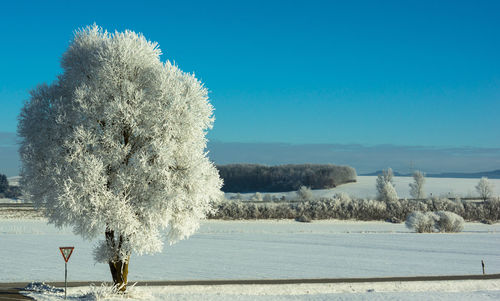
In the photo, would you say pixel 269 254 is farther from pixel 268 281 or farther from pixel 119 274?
pixel 119 274

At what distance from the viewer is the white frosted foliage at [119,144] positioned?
14.5 metres

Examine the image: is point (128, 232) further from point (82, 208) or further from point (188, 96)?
point (188, 96)

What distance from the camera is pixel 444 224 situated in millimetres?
50906

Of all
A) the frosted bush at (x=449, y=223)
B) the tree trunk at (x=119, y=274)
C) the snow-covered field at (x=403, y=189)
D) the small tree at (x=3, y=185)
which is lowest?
the frosted bush at (x=449, y=223)

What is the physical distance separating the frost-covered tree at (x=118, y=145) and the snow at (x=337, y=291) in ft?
12.9

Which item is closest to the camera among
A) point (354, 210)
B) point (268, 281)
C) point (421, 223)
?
point (268, 281)

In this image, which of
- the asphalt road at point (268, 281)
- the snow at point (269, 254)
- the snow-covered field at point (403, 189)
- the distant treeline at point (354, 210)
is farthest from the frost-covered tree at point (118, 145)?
the snow-covered field at point (403, 189)

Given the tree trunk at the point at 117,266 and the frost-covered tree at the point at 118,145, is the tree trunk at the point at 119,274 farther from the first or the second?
the frost-covered tree at the point at 118,145

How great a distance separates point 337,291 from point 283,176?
131 metres

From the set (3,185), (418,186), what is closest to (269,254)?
(418,186)

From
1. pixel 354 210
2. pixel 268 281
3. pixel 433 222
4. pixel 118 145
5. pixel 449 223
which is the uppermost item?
pixel 118 145

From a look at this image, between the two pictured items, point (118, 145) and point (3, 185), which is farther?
point (3, 185)

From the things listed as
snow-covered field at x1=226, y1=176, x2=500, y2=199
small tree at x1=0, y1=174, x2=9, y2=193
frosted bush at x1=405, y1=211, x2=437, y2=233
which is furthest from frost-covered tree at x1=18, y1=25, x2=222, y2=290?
small tree at x1=0, y1=174, x2=9, y2=193

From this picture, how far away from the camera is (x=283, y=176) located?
152 m
